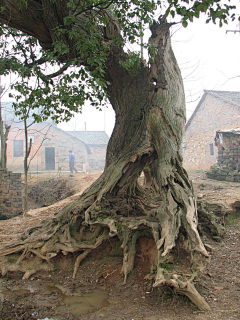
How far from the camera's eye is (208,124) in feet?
83.6

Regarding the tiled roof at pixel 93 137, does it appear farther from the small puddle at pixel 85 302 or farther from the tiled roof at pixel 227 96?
the small puddle at pixel 85 302

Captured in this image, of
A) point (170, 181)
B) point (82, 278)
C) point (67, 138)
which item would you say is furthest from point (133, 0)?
point (67, 138)

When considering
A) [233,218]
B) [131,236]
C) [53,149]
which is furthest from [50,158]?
[131,236]

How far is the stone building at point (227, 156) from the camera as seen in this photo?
1585 centimetres

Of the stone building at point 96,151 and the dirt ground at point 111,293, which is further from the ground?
the stone building at point 96,151

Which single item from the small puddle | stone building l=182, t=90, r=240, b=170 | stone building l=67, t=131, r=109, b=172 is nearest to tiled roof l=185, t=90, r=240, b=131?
stone building l=182, t=90, r=240, b=170

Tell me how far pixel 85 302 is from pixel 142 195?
3.12 m

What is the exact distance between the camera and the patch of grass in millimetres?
7934

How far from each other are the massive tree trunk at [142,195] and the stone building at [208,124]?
17435 millimetres

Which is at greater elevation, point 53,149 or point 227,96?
point 227,96

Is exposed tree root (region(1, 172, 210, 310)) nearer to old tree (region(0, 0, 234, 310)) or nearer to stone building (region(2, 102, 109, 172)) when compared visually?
old tree (region(0, 0, 234, 310))

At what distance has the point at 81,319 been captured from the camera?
416 centimetres

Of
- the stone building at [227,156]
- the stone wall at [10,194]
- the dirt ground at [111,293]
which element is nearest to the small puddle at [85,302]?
the dirt ground at [111,293]

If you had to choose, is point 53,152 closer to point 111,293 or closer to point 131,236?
point 131,236
